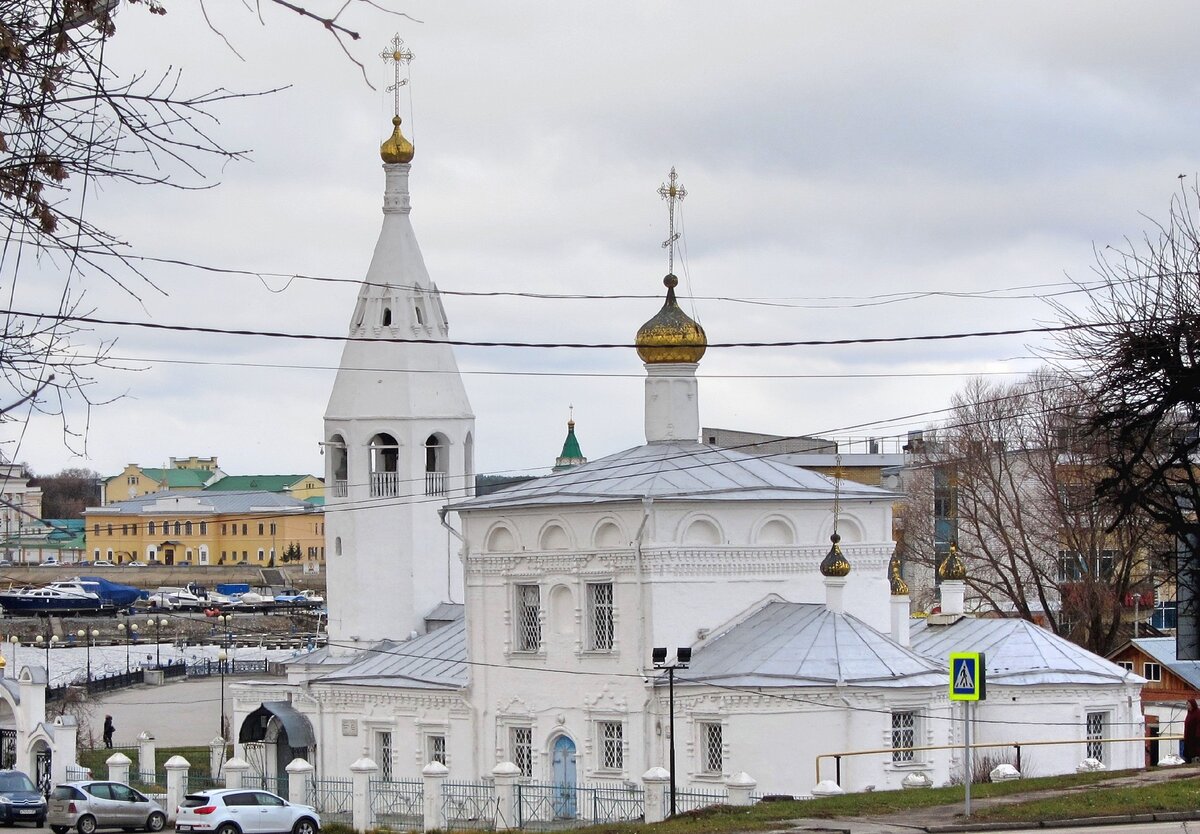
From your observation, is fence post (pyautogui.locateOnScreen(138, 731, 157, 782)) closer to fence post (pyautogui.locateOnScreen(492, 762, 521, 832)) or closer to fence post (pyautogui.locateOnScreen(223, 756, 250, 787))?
fence post (pyautogui.locateOnScreen(223, 756, 250, 787))

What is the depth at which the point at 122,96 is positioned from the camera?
768 cm

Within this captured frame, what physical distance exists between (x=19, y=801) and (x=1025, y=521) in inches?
1011

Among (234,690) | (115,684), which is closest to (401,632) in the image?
(234,690)

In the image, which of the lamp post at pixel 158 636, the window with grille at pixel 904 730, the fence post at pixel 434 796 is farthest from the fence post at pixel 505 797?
the lamp post at pixel 158 636

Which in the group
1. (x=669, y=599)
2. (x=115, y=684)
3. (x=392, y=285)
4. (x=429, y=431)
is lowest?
(x=115, y=684)

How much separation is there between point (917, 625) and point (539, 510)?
7121 mm

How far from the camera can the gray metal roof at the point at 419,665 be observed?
30.0 meters

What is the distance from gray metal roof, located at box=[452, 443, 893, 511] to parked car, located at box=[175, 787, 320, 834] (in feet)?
19.7

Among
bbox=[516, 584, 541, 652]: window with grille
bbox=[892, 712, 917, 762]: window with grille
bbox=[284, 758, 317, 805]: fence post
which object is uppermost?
bbox=[516, 584, 541, 652]: window with grille

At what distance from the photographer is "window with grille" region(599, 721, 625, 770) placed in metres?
26.8

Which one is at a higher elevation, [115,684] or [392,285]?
[392,285]

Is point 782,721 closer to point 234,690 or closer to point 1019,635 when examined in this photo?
point 1019,635

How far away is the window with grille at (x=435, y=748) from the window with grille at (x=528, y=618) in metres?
2.24

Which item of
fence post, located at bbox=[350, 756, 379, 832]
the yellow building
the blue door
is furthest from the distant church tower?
the yellow building
